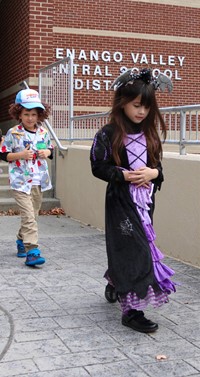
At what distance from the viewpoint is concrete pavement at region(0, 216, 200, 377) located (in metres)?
3.39

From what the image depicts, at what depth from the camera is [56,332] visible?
3.95 m

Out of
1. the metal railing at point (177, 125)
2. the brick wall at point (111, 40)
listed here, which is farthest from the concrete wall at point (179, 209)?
the brick wall at point (111, 40)

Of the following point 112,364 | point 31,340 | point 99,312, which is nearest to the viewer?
point 112,364

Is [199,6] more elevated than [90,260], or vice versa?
[199,6]

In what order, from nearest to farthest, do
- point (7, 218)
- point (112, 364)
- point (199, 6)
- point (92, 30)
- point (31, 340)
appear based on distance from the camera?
point (112, 364)
point (31, 340)
point (7, 218)
point (92, 30)
point (199, 6)

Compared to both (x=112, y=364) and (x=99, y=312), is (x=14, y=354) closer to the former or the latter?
(x=112, y=364)

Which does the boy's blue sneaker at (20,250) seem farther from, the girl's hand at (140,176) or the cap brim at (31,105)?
the girl's hand at (140,176)

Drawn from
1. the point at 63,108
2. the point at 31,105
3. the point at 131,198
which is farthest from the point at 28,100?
the point at 63,108

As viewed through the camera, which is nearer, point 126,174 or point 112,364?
point 112,364

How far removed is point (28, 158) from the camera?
568 cm

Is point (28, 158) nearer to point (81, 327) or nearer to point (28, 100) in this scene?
point (28, 100)

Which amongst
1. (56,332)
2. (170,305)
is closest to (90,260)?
(170,305)

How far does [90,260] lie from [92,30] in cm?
798

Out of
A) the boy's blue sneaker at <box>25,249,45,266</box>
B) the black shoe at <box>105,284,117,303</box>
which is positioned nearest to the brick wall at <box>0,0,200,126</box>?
the boy's blue sneaker at <box>25,249,45,266</box>
